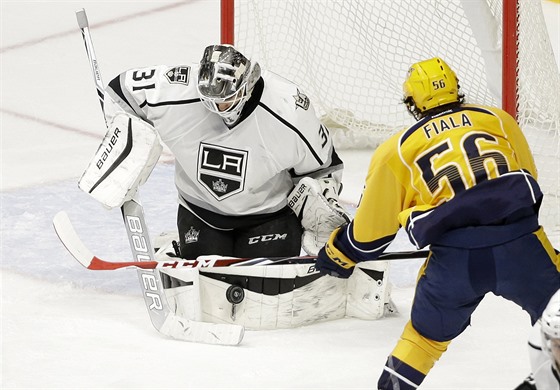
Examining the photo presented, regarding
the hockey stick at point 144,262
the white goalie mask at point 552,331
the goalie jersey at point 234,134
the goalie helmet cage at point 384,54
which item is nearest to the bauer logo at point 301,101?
the goalie jersey at point 234,134

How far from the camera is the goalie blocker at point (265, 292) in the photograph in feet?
12.2

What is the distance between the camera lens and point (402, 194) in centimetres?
305

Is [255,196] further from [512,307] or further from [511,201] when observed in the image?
[511,201]

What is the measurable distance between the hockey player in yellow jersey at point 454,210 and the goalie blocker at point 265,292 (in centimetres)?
68

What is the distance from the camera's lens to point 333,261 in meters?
3.32

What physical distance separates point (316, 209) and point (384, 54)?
1345mm

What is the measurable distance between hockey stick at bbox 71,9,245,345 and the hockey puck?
0.10 meters

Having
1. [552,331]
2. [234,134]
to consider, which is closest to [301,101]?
[234,134]

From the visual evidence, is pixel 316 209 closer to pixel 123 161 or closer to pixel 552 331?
pixel 123 161

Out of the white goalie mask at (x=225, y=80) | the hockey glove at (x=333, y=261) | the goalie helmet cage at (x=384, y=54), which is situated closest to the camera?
the hockey glove at (x=333, y=261)

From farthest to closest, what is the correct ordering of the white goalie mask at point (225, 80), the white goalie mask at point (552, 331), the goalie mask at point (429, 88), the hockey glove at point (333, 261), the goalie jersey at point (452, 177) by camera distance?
the white goalie mask at point (225, 80) < the hockey glove at point (333, 261) < the goalie mask at point (429, 88) < the goalie jersey at point (452, 177) < the white goalie mask at point (552, 331)

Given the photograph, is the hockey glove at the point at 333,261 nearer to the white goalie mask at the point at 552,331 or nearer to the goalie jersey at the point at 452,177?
the goalie jersey at the point at 452,177

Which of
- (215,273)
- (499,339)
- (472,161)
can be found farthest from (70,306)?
(472,161)

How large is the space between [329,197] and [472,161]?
93 cm
